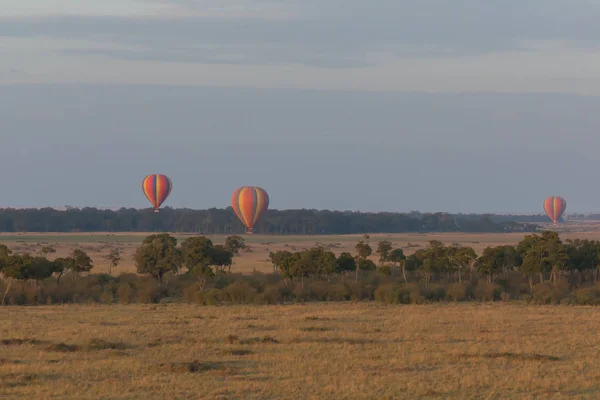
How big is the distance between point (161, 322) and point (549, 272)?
27863mm

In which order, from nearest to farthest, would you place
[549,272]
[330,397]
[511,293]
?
[330,397]
[511,293]
[549,272]

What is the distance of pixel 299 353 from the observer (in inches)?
1040

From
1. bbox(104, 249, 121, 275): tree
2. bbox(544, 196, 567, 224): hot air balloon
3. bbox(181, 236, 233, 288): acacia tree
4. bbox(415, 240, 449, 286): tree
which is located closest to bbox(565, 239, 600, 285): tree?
bbox(415, 240, 449, 286): tree

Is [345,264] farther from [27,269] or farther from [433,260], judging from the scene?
[27,269]

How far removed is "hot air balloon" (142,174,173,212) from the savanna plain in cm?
7961

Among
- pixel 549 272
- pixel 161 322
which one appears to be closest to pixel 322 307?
pixel 161 322

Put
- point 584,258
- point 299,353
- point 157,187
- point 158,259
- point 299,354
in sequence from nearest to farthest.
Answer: point 299,354, point 299,353, point 158,259, point 584,258, point 157,187

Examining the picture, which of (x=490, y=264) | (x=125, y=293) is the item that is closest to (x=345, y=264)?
(x=490, y=264)

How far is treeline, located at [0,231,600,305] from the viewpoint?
47062 mm

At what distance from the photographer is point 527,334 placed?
31.7m

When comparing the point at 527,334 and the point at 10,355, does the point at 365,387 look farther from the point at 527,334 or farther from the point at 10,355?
the point at 527,334

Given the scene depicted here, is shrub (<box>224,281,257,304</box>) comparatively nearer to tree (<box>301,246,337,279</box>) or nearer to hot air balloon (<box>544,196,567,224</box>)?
tree (<box>301,246,337,279</box>)

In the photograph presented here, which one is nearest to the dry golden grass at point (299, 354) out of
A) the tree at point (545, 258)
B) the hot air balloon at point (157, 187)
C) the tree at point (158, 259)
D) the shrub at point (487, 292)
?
the shrub at point (487, 292)

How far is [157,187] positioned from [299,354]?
9719cm
